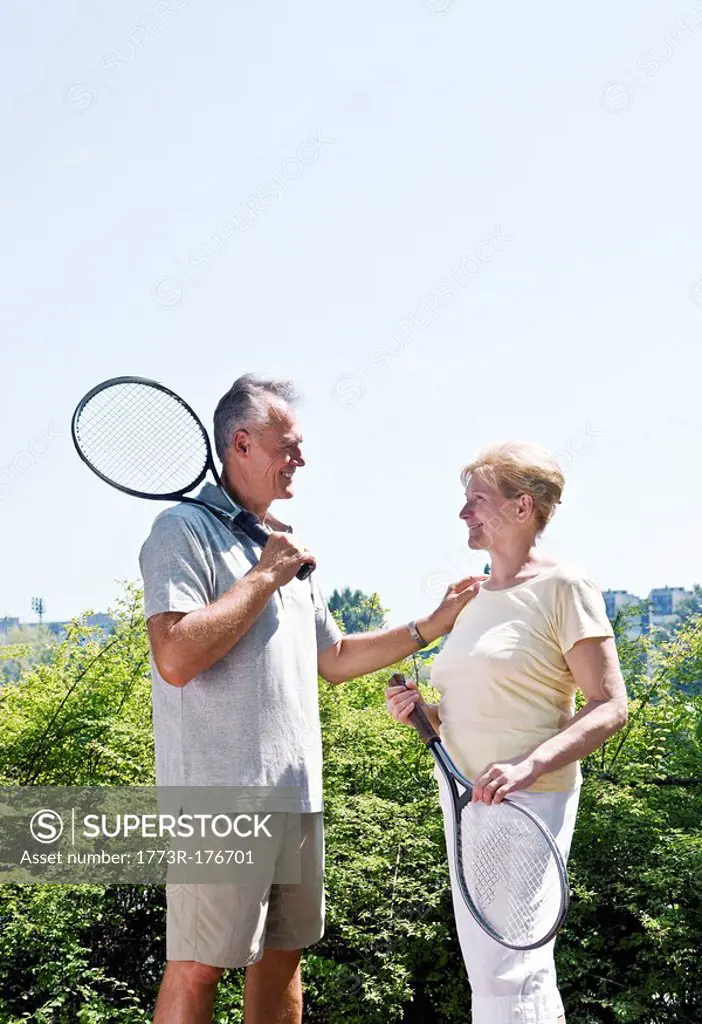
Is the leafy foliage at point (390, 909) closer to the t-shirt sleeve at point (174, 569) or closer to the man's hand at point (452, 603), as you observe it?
the man's hand at point (452, 603)

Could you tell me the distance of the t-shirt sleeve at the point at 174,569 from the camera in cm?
268

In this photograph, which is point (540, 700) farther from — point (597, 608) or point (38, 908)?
point (38, 908)

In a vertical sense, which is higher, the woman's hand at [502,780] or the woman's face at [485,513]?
the woman's face at [485,513]

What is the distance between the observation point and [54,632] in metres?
6.95

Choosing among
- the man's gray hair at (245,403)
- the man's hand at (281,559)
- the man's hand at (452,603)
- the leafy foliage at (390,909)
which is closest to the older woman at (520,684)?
the man's hand at (452,603)

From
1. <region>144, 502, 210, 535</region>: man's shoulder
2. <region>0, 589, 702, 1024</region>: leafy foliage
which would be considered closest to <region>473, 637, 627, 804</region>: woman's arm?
<region>144, 502, 210, 535</region>: man's shoulder

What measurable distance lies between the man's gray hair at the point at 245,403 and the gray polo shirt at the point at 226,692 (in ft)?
0.75

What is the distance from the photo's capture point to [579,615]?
274cm

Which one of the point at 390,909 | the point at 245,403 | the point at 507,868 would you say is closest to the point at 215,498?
the point at 245,403

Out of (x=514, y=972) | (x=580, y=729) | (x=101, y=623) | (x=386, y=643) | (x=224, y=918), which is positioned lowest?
(x=514, y=972)

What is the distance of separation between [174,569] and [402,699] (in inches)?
25.6

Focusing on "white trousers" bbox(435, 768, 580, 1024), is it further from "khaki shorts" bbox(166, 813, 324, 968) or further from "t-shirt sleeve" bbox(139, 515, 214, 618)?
"t-shirt sleeve" bbox(139, 515, 214, 618)

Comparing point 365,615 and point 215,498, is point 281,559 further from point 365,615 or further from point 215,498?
point 365,615

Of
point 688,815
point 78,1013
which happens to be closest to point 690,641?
point 688,815
